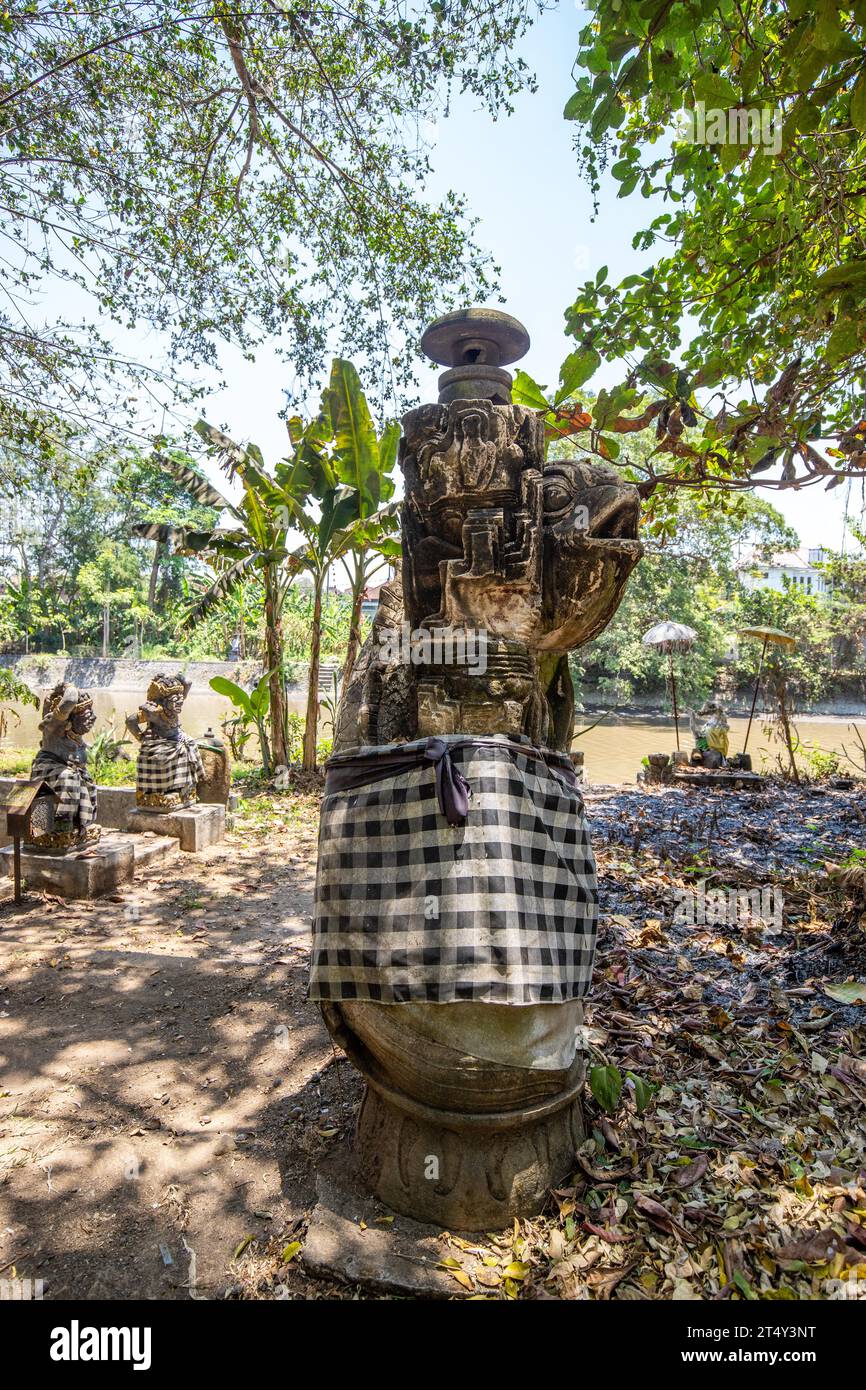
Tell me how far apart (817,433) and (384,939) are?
157 inches

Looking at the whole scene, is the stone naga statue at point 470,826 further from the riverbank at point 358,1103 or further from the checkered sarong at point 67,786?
the checkered sarong at point 67,786

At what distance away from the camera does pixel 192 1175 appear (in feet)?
7.97

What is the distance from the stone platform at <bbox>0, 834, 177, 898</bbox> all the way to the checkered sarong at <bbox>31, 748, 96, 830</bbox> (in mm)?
269

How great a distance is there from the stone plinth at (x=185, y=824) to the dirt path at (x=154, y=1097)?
1733mm

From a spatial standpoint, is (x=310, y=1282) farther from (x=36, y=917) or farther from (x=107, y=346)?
(x=107, y=346)

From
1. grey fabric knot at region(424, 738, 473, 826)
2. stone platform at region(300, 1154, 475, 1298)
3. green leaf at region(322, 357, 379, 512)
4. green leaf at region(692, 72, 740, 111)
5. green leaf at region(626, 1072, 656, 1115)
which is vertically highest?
green leaf at region(322, 357, 379, 512)

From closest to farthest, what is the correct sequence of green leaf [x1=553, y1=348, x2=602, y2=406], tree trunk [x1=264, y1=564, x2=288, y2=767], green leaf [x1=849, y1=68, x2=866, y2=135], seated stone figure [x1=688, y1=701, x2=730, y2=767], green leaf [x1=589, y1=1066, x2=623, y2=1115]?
1. green leaf [x1=849, y1=68, x2=866, y2=135]
2. green leaf [x1=589, y1=1066, x2=623, y2=1115]
3. green leaf [x1=553, y1=348, x2=602, y2=406]
4. tree trunk [x1=264, y1=564, x2=288, y2=767]
5. seated stone figure [x1=688, y1=701, x2=730, y2=767]

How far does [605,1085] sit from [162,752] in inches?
231

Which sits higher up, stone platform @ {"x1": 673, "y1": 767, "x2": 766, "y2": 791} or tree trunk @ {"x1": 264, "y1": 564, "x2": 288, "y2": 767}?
→ tree trunk @ {"x1": 264, "y1": 564, "x2": 288, "y2": 767}

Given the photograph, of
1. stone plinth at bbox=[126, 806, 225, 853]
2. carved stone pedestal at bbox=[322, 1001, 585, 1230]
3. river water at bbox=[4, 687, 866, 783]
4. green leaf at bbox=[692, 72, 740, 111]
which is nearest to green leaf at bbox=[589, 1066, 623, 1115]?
carved stone pedestal at bbox=[322, 1001, 585, 1230]

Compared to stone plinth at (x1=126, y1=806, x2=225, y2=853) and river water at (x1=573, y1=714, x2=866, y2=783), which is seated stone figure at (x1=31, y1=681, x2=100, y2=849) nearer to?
stone plinth at (x1=126, y1=806, x2=225, y2=853)

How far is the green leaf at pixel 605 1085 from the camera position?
2.45 m

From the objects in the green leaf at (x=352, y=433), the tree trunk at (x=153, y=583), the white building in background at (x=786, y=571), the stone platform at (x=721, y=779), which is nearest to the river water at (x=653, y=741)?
the stone platform at (x=721, y=779)

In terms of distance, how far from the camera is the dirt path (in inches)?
83.4
